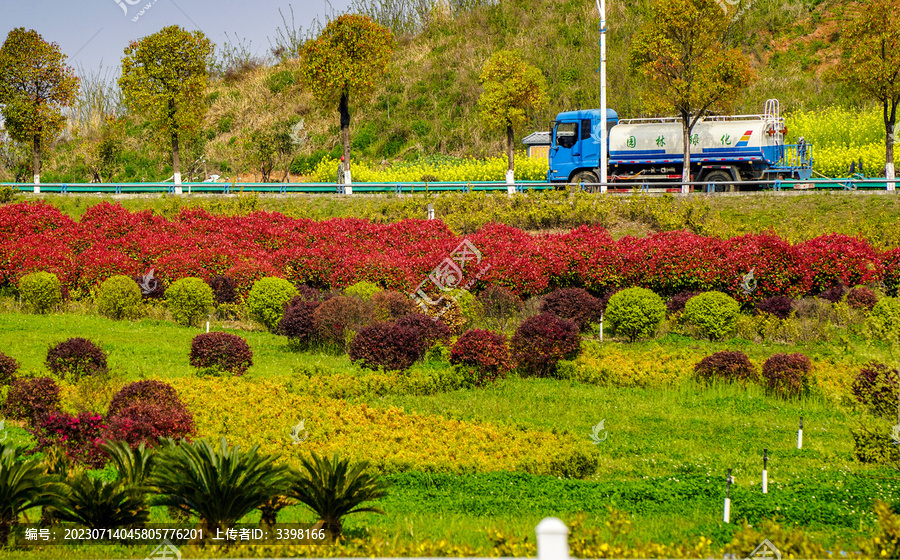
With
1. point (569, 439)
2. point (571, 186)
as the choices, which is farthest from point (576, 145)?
point (569, 439)

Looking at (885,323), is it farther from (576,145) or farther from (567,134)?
(567,134)

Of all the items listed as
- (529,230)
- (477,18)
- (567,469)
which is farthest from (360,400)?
(477,18)

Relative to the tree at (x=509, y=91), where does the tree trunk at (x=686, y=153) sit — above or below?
below

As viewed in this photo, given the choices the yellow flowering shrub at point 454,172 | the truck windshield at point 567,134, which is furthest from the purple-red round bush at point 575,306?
the yellow flowering shrub at point 454,172

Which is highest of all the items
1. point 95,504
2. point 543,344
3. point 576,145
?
point 576,145

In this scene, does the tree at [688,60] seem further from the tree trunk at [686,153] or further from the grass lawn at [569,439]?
the grass lawn at [569,439]

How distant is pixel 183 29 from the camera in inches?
1304

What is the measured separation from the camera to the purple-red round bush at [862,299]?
17.1m

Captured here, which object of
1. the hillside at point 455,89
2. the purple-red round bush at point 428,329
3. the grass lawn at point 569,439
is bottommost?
the grass lawn at point 569,439

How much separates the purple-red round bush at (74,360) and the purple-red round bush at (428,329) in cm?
533

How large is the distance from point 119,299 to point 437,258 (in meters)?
7.58

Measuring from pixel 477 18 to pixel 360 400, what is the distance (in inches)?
1761

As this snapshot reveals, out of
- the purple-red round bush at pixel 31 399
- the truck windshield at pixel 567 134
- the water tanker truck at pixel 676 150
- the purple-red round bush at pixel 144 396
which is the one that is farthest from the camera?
the truck windshield at pixel 567 134

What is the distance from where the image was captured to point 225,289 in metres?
19.3
